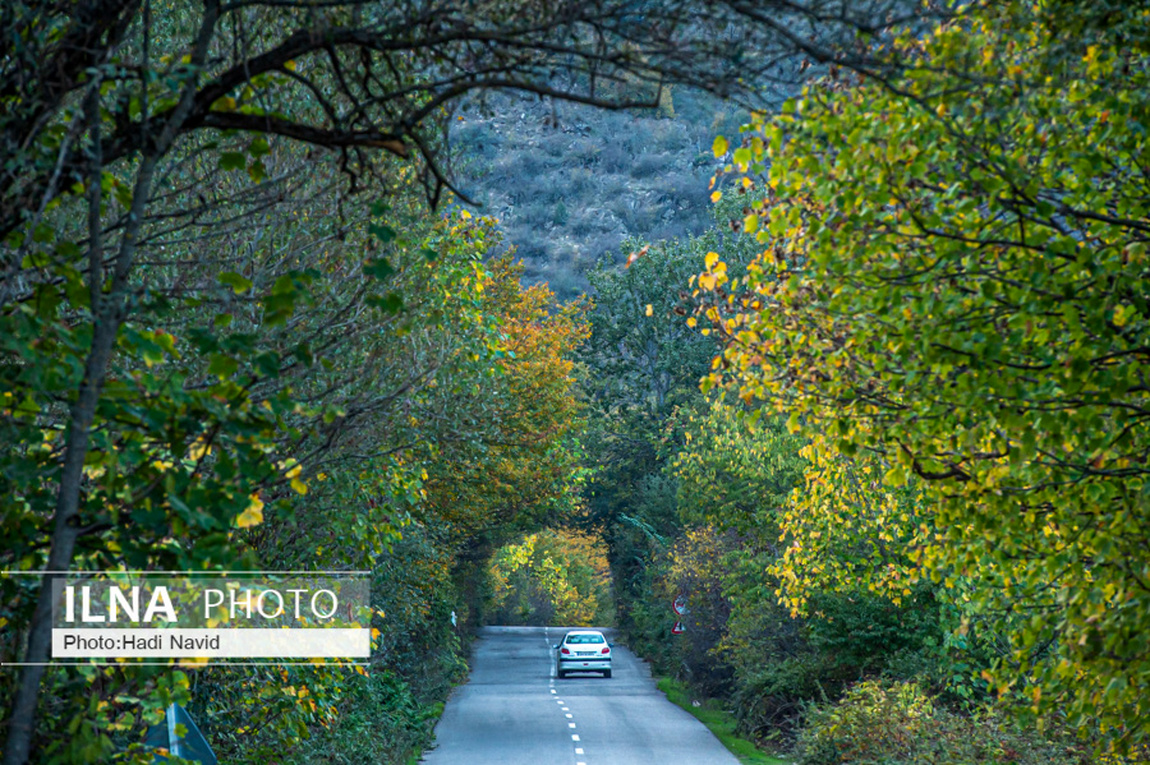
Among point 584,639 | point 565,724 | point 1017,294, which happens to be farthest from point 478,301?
point 584,639

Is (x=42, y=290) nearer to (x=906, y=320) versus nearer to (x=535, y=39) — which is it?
(x=535, y=39)

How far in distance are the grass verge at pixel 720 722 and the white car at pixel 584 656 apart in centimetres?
231

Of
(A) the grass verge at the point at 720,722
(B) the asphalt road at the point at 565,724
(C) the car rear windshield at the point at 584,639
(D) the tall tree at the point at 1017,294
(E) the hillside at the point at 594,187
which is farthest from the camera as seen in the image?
(E) the hillside at the point at 594,187

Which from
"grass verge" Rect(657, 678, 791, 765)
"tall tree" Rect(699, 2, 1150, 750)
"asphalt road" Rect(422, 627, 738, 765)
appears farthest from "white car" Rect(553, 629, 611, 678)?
"tall tree" Rect(699, 2, 1150, 750)

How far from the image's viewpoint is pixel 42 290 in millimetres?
4250

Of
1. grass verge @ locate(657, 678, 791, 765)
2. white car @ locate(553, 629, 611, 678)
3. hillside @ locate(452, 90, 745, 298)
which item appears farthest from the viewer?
hillside @ locate(452, 90, 745, 298)

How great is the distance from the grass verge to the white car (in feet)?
7.59

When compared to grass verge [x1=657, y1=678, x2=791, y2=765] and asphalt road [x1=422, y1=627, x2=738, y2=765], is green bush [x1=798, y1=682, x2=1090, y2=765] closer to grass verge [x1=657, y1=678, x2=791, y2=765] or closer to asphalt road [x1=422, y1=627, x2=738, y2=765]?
grass verge [x1=657, y1=678, x2=791, y2=765]

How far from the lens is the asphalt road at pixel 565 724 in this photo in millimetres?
20469

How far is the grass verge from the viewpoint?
69.2 ft

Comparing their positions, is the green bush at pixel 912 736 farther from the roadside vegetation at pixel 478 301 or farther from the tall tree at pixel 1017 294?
the tall tree at pixel 1017 294

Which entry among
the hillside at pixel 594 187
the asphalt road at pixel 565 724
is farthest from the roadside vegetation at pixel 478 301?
the hillside at pixel 594 187

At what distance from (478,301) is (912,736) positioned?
27.1ft

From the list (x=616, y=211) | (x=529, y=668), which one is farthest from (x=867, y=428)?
(x=616, y=211)
